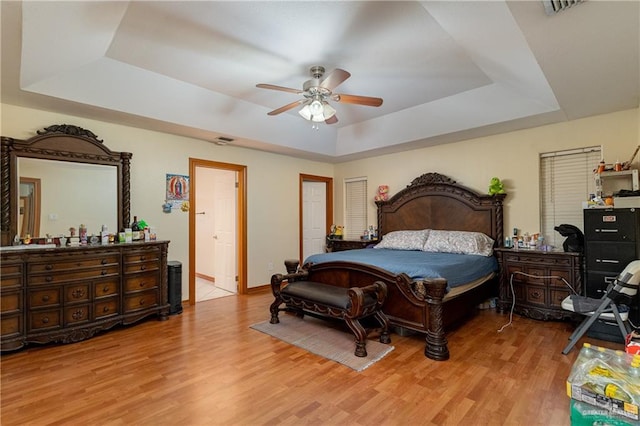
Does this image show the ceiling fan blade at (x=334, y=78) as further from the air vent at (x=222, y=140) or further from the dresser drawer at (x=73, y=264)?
the dresser drawer at (x=73, y=264)

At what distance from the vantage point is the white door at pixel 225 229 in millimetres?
5379

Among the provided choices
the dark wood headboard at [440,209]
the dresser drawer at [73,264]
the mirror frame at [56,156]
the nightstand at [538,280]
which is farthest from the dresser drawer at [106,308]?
the nightstand at [538,280]

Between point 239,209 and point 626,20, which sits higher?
point 626,20

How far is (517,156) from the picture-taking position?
4.28 m

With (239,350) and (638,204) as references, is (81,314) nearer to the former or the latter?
(239,350)

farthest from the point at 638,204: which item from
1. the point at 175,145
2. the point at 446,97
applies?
the point at 175,145

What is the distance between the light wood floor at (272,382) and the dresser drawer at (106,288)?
1.47 feet

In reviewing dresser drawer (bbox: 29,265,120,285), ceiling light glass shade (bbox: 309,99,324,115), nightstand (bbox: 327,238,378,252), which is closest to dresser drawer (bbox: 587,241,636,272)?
nightstand (bbox: 327,238,378,252)

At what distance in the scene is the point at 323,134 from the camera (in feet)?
18.3

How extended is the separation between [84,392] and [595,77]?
4763 millimetres

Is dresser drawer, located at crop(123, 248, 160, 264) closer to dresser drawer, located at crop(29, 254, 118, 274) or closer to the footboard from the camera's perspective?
dresser drawer, located at crop(29, 254, 118, 274)

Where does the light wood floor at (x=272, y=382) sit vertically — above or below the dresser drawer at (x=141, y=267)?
below

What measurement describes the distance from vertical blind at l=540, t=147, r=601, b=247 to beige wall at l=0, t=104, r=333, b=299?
12.4ft

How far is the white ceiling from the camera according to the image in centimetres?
209
